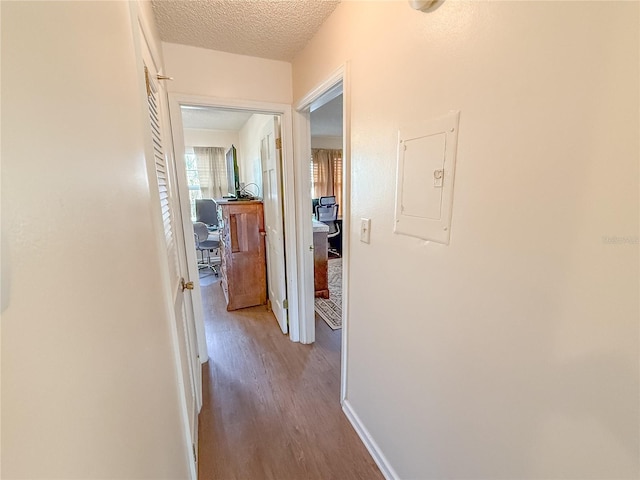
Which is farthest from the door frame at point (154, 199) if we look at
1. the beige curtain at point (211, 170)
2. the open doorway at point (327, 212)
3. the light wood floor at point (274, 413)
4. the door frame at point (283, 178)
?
the beige curtain at point (211, 170)

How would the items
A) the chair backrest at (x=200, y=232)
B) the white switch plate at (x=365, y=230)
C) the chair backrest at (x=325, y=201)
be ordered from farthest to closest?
the chair backrest at (x=325, y=201)
the chair backrest at (x=200, y=232)
the white switch plate at (x=365, y=230)

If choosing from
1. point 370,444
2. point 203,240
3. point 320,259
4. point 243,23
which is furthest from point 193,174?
point 370,444

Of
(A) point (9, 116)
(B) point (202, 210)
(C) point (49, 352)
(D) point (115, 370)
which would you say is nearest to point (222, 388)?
(D) point (115, 370)

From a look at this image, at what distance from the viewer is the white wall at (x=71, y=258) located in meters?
0.28

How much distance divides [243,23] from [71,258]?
5.60 ft

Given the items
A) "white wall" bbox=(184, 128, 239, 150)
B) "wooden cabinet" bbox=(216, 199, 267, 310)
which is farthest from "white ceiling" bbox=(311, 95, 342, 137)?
"white wall" bbox=(184, 128, 239, 150)

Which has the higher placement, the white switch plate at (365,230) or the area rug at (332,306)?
the white switch plate at (365,230)

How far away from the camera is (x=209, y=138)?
4.89 meters

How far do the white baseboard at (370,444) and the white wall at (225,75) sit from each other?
219 centimetres

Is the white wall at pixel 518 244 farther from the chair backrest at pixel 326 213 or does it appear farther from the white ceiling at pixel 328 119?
the chair backrest at pixel 326 213

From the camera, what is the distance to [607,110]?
54 cm

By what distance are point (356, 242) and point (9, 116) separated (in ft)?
4.22

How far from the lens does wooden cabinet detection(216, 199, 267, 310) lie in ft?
9.35

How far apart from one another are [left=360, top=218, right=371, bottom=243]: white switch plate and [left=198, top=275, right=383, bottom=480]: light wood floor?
3.80 feet
